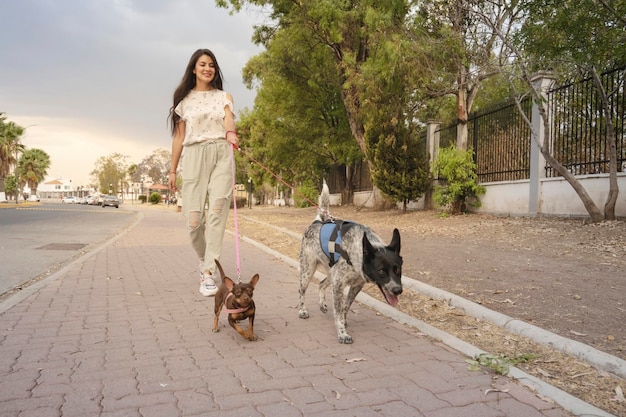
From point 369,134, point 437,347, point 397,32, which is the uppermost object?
point 397,32

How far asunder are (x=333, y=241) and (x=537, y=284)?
319cm

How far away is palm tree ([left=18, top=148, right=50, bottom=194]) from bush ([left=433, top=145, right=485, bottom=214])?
88.5 m

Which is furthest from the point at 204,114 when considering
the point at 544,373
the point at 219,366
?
the point at 544,373

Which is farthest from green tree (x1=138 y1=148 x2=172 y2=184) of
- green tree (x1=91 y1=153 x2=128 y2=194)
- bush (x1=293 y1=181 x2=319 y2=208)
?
bush (x1=293 y1=181 x2=319 y2=208)

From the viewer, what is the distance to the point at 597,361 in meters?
3.29

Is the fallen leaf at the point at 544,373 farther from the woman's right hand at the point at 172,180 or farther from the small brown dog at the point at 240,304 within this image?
the woman's right hand at the point at 172,180

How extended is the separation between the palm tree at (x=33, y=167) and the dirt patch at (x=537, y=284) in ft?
300

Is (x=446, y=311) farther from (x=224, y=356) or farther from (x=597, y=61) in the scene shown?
(x=597, y=61)

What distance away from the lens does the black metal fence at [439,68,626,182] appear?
10.4 metres

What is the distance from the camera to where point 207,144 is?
5523 millimetres

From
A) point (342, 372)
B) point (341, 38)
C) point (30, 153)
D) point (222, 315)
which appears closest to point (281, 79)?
point (341, 38)

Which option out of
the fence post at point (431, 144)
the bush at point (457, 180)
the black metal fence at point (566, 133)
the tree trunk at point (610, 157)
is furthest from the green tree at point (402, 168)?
the tree trunk at point (610, 157)

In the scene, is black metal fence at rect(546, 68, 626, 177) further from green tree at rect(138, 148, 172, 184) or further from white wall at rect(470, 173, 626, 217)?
green tree at rect(138, 148, 172, 184)

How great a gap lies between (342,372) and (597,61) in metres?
8.12
